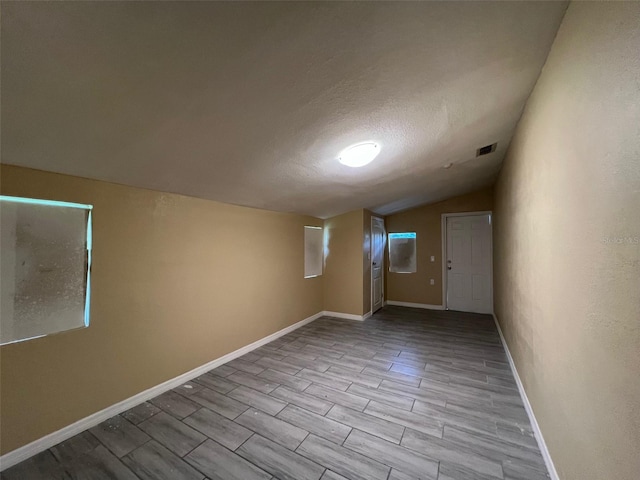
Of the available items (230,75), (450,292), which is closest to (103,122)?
(230,75)

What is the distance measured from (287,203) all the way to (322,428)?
101 inches

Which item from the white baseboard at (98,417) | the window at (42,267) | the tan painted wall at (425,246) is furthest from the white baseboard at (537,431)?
the window at (42,267)

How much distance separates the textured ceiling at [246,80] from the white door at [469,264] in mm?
3396

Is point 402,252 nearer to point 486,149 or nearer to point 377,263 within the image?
point 377,263

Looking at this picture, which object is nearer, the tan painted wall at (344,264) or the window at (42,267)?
the window at (42,267)

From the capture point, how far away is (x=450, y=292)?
5379mm

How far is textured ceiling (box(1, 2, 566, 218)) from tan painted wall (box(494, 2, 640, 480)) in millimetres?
362

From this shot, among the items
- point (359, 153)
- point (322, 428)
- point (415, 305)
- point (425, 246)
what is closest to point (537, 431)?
point (322, 428)

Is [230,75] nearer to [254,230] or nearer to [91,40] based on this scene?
[91,40]

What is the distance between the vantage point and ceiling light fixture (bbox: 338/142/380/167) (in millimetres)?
2053

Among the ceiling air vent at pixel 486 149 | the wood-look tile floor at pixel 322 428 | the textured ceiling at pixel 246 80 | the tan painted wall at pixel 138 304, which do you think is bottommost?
the wood-look tile floor at pixel 322 428

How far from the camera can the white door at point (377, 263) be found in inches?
204

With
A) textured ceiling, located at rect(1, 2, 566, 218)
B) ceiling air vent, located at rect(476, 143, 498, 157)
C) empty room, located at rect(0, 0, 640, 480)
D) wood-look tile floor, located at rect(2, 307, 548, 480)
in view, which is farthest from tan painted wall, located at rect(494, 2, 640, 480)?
ceiling air vent, located at rect(476, 143, 498, 157)

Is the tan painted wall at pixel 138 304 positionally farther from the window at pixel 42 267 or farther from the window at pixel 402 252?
the window at pixel 402 252
